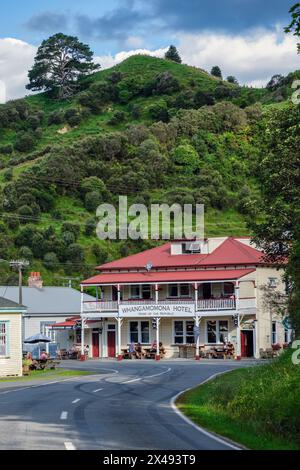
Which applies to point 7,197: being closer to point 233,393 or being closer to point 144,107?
point 144,107

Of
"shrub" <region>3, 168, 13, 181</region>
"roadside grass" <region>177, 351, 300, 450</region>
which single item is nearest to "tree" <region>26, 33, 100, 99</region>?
"shrub" <region>3, 168, 13, 181</region>

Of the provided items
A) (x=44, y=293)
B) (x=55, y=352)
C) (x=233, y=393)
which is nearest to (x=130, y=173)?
(x=44, y=293)

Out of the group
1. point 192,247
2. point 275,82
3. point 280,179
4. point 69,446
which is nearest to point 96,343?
point 192,247

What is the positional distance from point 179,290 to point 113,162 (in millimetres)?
50355

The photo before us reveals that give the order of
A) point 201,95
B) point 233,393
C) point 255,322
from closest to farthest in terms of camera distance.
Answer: point 233,393, point 255,322, point 201,95

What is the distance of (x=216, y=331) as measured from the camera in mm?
60625

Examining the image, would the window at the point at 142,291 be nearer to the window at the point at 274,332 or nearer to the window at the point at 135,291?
the window at the point at 135,291

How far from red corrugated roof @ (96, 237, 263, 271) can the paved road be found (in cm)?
2435

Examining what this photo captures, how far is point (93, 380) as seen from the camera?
1483 inches

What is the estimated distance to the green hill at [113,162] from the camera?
86.5m

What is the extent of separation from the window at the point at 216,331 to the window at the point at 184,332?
143 centimetres
